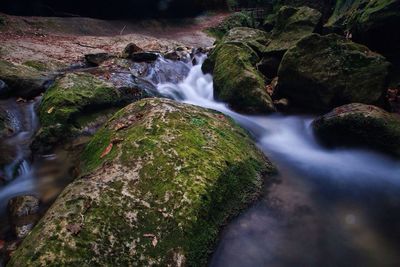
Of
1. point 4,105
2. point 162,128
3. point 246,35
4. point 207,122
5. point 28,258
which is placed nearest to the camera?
point 28,258

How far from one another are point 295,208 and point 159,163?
1.93 m

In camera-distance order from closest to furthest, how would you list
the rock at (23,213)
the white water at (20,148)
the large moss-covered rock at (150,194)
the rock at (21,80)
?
the large moss-covered rock at (150,194) < the rock at (23,213) < the white water at (20,148) < the rock at (21,80)

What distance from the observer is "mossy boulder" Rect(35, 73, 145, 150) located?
6.11 meters

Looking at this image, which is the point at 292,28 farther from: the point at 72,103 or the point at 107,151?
the point at 107,151

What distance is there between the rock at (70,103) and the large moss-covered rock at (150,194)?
1469 mm

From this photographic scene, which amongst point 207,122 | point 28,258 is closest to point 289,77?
point 207,122

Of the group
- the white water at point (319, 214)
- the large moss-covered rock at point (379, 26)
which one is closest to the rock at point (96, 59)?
the white water at point (319, 214)

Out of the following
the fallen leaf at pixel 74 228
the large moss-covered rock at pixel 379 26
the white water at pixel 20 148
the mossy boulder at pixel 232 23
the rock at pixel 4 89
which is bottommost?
the mossy boulder at pixel 232 23

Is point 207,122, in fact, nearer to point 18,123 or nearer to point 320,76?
point 320,76

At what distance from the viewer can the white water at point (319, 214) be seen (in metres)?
3.58

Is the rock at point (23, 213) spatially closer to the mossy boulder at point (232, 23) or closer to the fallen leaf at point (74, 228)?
the fallen leaf at point (74, 228)

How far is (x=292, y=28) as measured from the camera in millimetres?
10125

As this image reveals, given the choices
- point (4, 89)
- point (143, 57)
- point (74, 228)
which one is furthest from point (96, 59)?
point (74, 228)

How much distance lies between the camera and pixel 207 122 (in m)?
5.09
